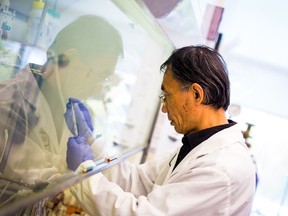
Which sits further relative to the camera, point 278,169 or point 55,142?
point 278,169

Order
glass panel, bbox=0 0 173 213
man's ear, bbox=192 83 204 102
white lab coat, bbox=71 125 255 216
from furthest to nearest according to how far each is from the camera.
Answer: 1. man's ear, bbox=192 83 204 102
2. white lab coat, bbox=71 125 255 216
3. glass panel, bbox=0 0 173 213

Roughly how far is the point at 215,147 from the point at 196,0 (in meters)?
0.84

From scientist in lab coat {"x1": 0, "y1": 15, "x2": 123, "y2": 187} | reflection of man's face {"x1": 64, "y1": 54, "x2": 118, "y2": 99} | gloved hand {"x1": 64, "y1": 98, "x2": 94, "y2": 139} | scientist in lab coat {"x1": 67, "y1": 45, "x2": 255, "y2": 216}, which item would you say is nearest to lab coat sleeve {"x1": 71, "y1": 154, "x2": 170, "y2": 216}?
scientist in lab coat {"x1": 67, "y1": 45, "x2": 255, "y2": 216}

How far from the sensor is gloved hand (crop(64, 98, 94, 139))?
113 centimetres

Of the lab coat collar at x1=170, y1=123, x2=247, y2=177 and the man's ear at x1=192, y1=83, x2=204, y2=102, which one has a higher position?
the man's ear at x1=192, y1=83, x2=204, y2=102

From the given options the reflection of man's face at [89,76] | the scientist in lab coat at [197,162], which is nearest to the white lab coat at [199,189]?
the scientist in lab coat at [197,162]

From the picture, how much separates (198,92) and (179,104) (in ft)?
0.27

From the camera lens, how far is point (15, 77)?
2.66 feet

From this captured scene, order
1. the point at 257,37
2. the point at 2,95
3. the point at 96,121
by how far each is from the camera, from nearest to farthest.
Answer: the point at 2,95, the point at 96,121, the point at 257,37

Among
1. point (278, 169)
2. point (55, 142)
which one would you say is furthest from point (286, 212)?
point (55, 142)

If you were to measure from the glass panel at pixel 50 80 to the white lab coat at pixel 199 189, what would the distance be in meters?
0.12

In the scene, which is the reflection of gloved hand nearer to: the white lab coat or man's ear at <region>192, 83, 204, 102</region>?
the white lab coat

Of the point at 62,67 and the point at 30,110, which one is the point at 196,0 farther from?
the point at 30,110

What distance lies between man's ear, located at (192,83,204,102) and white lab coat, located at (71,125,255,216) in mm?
163
